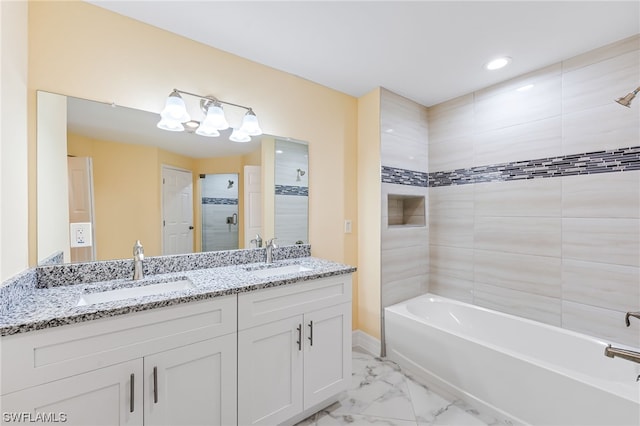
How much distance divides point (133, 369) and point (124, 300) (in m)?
0.28

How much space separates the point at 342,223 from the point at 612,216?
181 cm

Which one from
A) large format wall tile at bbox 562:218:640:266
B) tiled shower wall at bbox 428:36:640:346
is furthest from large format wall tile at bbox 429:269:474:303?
large format wall tile at bbox 562:218:640:266

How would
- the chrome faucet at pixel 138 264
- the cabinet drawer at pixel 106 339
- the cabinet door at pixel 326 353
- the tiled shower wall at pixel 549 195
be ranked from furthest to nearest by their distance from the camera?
the tiled shower wall at pixel 549 195, the cabinet door at pixel 326 353, the chrome faucet at pixel 138 264, the cabinet drawer at pixel 106 339

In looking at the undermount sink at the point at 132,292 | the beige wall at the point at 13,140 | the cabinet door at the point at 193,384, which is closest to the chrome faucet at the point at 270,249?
the undermount sink at the point at 132,292

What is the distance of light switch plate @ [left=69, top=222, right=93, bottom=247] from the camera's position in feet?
4.60

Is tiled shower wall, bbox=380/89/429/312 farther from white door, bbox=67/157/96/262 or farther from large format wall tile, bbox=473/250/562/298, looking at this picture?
white door, bbox=67/157/96/262

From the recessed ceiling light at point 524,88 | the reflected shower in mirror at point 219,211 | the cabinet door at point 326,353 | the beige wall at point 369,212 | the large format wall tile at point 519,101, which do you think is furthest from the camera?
the beige wall at point 369,212

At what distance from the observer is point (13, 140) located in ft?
3.74

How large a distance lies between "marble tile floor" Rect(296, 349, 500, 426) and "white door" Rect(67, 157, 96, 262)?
1.55 m

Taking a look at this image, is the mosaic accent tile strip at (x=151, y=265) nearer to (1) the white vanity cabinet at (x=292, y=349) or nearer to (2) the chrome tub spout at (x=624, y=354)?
(1) the white vanity cabinet at (x=292, y=349)

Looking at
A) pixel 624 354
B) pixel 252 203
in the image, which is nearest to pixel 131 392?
pixel 252 203

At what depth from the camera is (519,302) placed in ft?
7.02

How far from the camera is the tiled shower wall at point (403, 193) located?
236 centimetres

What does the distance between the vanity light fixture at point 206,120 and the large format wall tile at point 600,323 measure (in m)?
2.52
